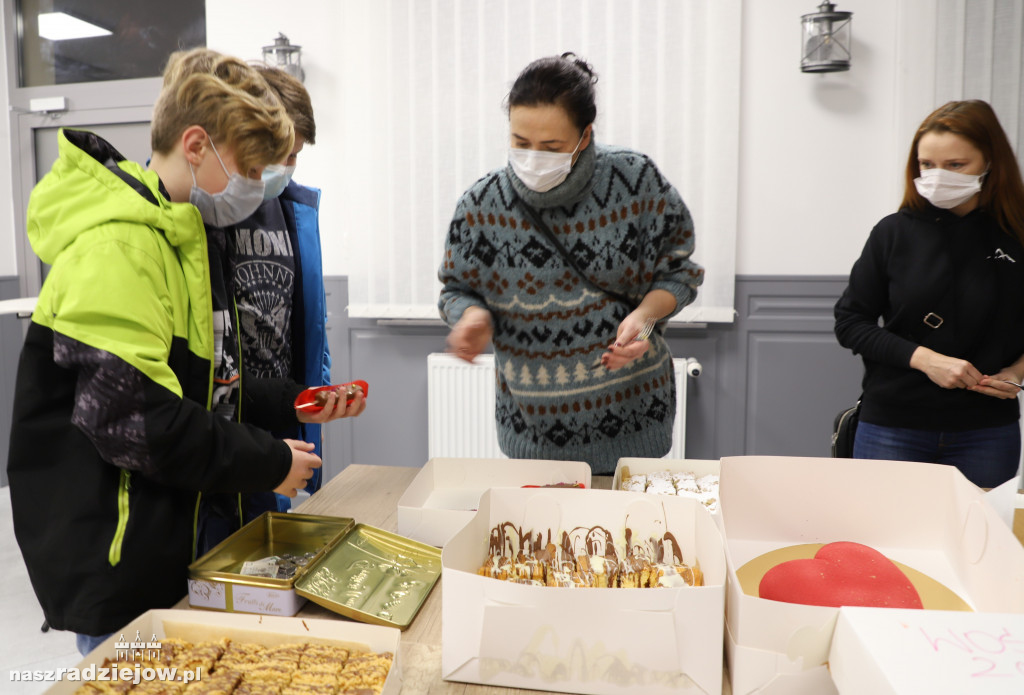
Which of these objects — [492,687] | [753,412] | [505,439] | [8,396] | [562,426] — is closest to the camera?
[492,687]

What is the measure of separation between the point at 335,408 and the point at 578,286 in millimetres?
577

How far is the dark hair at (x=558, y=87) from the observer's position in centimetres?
146

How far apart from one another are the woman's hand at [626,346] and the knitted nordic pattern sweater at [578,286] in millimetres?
128

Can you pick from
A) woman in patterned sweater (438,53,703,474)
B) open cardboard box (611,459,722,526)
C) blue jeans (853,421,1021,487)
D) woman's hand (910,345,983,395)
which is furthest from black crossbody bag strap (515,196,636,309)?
blue jeans (853,421,1021,487)

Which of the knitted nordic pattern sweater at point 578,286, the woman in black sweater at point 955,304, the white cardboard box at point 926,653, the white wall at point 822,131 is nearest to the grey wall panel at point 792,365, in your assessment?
the white wall at point 822,131

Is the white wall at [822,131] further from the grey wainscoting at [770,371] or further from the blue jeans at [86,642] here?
the blue jeans at [86,642]

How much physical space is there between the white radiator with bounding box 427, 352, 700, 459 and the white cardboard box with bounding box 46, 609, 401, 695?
223cm

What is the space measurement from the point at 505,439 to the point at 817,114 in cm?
203

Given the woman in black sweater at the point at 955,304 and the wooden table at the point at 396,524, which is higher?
the woman in black sweater at the point at 955,304

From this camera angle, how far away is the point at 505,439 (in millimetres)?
1737

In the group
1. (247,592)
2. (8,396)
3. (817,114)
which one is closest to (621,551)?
(247,592)

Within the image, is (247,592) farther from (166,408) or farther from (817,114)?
(817,114)

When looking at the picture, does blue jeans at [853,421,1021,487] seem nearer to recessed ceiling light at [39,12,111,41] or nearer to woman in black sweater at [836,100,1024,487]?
woman in black sweater at [836,100,1024,487]

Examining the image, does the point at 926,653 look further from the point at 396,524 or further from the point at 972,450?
the point at 972,450
